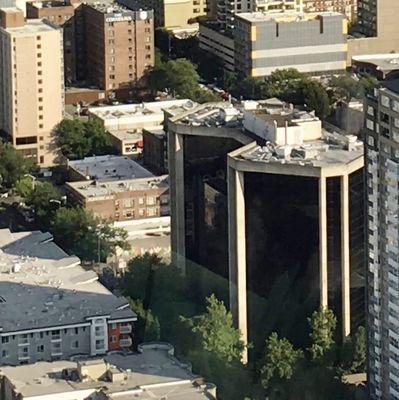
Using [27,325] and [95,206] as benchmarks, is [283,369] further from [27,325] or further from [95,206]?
[95,206]

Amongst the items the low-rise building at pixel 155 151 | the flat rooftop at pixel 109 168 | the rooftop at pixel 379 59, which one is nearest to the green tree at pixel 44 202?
the flat rooftop at pixel 109 168

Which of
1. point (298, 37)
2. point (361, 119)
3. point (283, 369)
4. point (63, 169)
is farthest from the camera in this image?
point (298, 37)

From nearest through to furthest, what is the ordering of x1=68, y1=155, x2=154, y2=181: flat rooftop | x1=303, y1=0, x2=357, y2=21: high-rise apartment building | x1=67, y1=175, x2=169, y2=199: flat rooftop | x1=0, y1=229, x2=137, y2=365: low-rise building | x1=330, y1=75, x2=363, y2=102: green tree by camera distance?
x1=0, y1=229, x2=137, y2=365: low-rise building
x1=67, y1=175, x2=169, y2=199: flat rooftop
x1=68, y1=155, x2=154, y2=181: flat rooftop
x1=330, y1=75, x2=363, y2=102: green tree
x1=303, y1=0, x2=357, y2=21: high-rise apartment building

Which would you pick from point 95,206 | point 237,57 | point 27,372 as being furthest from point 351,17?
point 27,372

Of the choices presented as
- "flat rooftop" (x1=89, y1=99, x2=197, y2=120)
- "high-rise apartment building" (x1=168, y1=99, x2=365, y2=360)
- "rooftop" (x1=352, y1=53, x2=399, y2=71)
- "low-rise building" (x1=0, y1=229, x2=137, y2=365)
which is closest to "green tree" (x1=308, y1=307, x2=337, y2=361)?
"high-rise apartment building" (x1=168, y1=99, x2=365, y2=360)

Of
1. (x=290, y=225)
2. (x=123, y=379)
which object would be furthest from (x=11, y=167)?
(x=123, y=379)

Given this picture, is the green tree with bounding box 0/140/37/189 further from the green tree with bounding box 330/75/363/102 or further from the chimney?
the green tree with bounding box 330/75/363/102

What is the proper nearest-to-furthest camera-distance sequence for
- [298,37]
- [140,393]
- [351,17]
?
[140,393]
[298,37]
[351,17]
